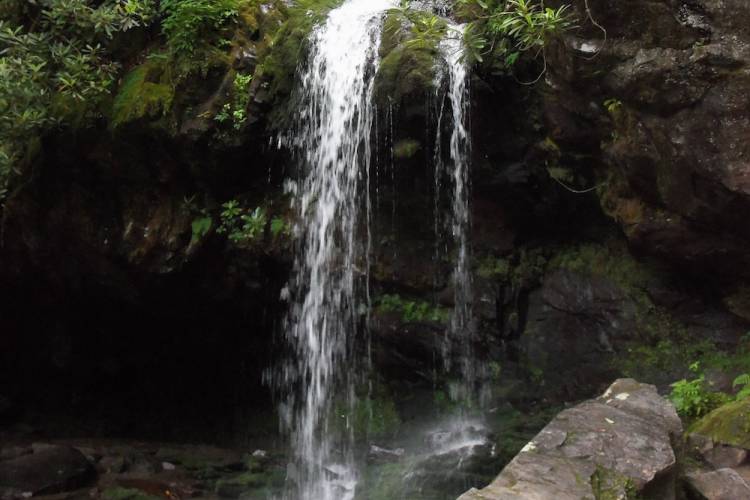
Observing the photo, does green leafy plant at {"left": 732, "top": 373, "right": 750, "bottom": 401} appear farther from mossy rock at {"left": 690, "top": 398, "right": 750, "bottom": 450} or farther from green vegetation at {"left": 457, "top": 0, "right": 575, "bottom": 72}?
green vegetation at {"left": 457, "top": 0, "right": 575, "bottom": 72}

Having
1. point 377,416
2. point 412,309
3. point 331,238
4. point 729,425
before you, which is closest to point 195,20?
point 331,238

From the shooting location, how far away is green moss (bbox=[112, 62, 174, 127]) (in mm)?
7332

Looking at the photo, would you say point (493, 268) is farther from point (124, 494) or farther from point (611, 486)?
point (124, 494)

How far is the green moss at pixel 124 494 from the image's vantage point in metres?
6.96

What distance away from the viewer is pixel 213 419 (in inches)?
365

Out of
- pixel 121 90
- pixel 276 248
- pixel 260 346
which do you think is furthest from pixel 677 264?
pixel 121 90

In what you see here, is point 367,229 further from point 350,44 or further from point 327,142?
point 350,44

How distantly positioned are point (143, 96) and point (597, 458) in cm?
594

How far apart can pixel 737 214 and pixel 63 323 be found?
27.0ft

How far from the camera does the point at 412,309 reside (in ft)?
24.3

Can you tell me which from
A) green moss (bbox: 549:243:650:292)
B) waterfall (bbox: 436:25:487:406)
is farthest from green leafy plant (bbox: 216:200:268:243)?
green moss (bbox: 549:243:650:292)

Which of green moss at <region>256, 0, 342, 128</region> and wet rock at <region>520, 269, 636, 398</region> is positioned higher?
green moss at <region>256, 0, 342, 128</region>

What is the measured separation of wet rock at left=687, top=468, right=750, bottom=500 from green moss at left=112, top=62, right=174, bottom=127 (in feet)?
19.7

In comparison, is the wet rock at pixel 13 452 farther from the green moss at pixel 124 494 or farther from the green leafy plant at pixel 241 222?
the green leafy plant at pixel 241 222
